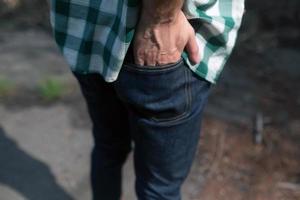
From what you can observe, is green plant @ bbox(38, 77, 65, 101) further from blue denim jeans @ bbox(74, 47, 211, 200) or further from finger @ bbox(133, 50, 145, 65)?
finger @ bbox(133, 50, 145, 65)

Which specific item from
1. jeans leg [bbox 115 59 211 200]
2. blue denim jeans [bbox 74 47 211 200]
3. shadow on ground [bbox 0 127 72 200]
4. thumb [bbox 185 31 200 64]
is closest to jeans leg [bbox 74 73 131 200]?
blue denim jeans [bbox 74 47 211 200]

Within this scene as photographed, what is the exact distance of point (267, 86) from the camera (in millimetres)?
2863

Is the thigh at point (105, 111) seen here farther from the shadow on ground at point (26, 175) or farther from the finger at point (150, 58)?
Result: the shadow on ground at point (26, 175)

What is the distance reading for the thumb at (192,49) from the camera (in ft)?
4.00

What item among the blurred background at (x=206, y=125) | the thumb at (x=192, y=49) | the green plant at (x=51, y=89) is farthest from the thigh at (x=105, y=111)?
the green plant at (x=51, y=89)

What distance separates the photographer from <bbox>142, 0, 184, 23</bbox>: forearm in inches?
43.6

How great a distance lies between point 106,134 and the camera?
1.57 m

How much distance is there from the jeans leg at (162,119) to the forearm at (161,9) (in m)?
0.11

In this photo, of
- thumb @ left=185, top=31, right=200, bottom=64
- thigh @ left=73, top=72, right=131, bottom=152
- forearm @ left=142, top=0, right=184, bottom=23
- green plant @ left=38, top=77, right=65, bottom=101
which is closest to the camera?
forearm @ left=142, top=0, right=184, bottom=23

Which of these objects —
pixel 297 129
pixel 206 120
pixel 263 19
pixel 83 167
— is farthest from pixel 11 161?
pixel 263 19

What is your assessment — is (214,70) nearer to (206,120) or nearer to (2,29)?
(206,120)

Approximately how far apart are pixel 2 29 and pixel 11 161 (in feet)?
4.32

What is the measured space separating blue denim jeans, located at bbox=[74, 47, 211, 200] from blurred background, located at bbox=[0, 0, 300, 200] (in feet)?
2.17

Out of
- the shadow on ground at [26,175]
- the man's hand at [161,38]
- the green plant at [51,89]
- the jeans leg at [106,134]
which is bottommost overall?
the green plant at [51,89]
